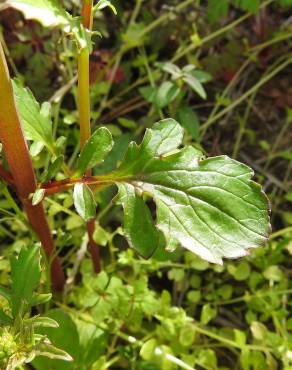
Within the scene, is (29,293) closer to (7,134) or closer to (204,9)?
(7,134)

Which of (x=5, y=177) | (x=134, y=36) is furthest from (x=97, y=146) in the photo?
(x=134, y=36)

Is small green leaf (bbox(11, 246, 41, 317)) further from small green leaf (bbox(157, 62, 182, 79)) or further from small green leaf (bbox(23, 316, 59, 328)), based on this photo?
small green leaf (bbox(157, 62, 182, 79))

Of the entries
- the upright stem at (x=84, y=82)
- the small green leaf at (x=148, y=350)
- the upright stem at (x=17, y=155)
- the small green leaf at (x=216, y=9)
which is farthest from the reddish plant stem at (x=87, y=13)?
the small green leaf at (x=216, y=9)

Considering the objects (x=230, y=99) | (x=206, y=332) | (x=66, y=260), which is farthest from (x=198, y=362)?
(x=230, y=99)

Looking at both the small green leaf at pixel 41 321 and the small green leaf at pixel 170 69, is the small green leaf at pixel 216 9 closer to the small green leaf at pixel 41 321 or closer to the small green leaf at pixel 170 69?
the small green leaf at pixel 170 69

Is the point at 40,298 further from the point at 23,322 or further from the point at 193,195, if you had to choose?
the point at 193,195

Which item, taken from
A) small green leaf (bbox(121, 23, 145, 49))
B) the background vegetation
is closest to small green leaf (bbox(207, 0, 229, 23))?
the background vegetation
